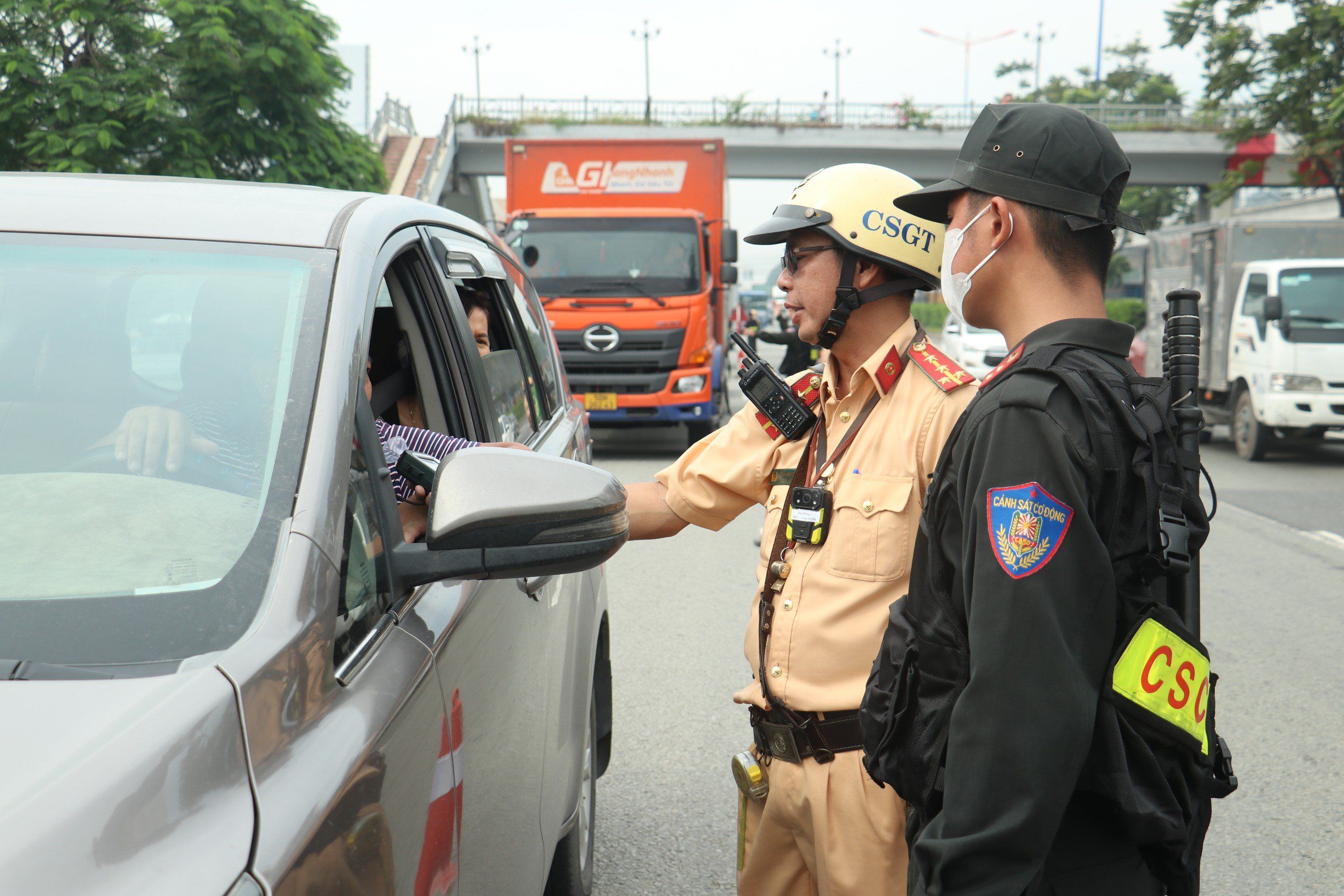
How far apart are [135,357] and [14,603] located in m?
0.50

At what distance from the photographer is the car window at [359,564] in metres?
1.51

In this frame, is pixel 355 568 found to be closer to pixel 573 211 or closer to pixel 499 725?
pixel 499 725

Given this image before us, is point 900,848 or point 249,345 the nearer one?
point 249,345

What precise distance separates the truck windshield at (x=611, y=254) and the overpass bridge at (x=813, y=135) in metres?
27.1

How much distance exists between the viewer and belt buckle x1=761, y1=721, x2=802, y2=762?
Answer: 221 cm

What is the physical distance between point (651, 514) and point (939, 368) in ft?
2.36

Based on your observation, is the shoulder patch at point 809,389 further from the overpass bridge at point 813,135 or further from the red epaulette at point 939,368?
the overpass bridge at point 813,135

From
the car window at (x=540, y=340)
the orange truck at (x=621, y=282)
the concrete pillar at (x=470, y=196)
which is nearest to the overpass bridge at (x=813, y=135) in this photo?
the concrete pillar at (x=470, y=196)

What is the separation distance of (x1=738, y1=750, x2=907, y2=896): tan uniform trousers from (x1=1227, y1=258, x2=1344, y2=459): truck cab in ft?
39.2

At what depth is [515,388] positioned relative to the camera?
10.3 ft

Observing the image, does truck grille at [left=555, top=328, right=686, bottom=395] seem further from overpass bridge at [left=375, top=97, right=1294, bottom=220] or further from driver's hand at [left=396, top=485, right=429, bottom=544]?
overpass bridge at [left=375, top=97, right=1294, bottom=220]

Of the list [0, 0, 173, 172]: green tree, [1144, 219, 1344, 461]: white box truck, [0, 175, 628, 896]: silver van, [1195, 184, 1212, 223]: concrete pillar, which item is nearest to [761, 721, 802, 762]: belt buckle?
[0, 175, 628, 896]: silver van

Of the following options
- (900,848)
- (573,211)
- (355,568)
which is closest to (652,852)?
(900,848)

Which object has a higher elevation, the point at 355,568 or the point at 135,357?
the point at 135,357
